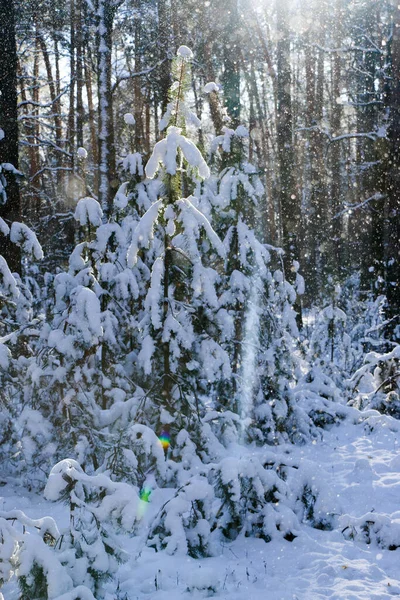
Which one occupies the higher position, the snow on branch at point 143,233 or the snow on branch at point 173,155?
the snow on branch at point 173,155

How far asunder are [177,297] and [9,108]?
4711 mm

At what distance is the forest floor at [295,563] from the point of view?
12.1 feet

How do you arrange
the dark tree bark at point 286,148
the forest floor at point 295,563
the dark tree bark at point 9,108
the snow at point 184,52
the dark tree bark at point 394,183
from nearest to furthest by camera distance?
1. the forest floor at point 295,563
2. the snow at point 184,52
3. the dark tree bark at point 9,108
4. the dark tree bark at point 394,183
5. the dark tree bark at point 286,148

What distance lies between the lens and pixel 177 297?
19.8ft

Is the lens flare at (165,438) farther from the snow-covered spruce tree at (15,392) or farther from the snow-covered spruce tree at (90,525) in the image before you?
the snow-covered spruce tree at (90,525)

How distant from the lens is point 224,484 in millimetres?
4355

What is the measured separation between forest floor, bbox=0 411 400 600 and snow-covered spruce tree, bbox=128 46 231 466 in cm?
91

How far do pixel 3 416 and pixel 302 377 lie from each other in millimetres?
4587

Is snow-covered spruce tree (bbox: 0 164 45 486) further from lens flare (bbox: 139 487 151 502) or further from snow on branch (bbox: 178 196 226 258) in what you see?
snow on branch (bbox: 178 196 226 258)

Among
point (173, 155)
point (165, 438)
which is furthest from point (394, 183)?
point (165, 438)

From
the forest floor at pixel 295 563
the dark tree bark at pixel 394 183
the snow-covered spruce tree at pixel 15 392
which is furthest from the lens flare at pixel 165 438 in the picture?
the dark tree bark at pixel 394 183

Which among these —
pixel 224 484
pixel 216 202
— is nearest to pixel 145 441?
pixel 224 484

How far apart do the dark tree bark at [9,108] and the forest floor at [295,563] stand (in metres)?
4.34

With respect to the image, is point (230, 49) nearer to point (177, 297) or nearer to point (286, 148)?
point (286, 148)
